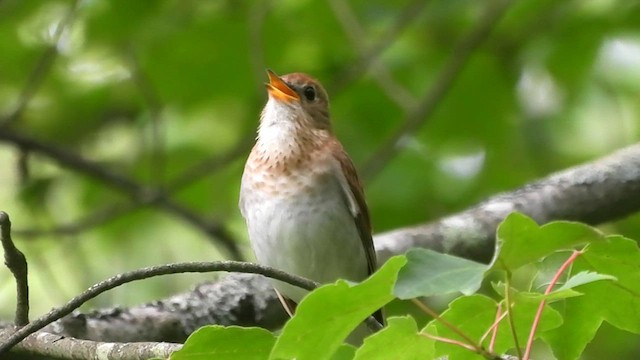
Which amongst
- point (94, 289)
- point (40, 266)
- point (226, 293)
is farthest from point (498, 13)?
point (94, 289)

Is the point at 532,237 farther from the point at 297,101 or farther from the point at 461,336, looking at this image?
the point at 297,101

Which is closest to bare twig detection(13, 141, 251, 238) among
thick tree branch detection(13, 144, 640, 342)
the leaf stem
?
thick tree branch detection(13, 144, 640, 342)

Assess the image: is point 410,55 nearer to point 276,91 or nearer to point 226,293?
point 276,91

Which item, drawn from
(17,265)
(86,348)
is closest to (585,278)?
(86,348)

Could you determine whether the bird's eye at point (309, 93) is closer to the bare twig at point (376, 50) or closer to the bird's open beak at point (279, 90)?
the bird's open beak at point (279, 90)

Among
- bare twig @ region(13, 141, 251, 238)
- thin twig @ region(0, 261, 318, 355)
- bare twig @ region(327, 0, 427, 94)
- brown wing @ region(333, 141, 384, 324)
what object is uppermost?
thin twig @ region(0, 261, 318, 355)

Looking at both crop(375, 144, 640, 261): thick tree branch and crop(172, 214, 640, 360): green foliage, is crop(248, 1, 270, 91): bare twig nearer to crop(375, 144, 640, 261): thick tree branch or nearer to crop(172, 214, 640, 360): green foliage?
crop(375, 144, 640, 261): thick tree branch
